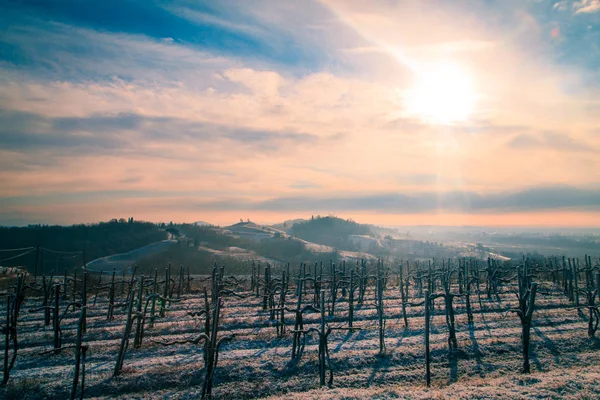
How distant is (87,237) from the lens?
11056 centimetres

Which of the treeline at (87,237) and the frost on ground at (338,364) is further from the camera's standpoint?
the treeline at (87,237)

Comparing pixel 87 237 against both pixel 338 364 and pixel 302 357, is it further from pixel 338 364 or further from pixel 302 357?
pixel 338 364

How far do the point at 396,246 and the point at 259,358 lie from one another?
17292cm

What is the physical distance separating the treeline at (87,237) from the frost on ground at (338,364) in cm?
9553

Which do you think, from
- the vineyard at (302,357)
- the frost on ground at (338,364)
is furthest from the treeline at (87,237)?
the frost on ground at (338,364)

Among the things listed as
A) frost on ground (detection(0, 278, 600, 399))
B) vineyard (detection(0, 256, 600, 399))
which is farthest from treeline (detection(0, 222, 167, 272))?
frost on ground (detection(0, 278, 600, 399))

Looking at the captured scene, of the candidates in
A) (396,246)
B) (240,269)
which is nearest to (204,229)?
(240,269)

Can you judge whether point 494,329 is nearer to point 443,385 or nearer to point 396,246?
point 443,385

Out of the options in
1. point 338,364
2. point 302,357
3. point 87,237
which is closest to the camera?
point 338,364

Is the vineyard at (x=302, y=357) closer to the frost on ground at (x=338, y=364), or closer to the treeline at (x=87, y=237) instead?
the frost on ground at (x=338, y=364)

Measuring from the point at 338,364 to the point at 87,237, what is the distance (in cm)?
11975

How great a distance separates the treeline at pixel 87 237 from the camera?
10256 cm

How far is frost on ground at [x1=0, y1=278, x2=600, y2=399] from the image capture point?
10.2 metres

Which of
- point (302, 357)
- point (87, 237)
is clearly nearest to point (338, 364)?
point (302, 357)
